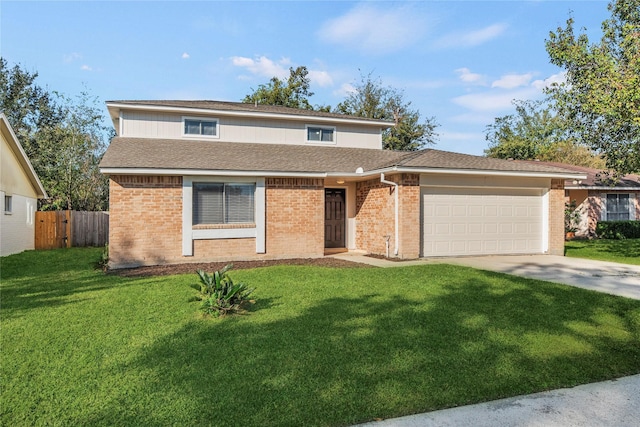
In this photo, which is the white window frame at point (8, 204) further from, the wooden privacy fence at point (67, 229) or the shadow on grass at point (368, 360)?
the shadow on grass at point (368, 360)

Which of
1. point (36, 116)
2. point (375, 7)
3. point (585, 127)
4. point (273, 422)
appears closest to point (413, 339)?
point (273, 422)

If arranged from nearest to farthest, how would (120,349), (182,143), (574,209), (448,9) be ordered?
(120,349), (448,9), (182,143), (574,209)

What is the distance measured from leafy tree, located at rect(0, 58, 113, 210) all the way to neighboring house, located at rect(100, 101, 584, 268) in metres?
13.2

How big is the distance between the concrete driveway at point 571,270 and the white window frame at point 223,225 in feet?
18.1

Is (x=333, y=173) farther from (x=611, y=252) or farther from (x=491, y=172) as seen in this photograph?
(x=611, y=252)

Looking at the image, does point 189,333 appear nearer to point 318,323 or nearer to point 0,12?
point 318,323

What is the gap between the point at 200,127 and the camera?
14.5 metres

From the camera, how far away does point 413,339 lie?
4.99 m

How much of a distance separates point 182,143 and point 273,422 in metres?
12.1

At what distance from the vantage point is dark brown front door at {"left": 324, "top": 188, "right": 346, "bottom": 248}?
14570 millimetres

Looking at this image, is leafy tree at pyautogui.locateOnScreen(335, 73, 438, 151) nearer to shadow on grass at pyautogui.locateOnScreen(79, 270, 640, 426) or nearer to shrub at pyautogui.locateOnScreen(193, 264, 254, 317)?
shadow on grass at pyautogui.locateOnScreen(79, 270, 640, 426)

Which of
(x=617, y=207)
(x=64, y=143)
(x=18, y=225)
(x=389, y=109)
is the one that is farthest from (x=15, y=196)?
(x=617, y=207)

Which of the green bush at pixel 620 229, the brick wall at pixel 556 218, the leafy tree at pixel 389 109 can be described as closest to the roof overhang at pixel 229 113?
the brick wall at pixel 556 218

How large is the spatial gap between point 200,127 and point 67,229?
9252 mm
